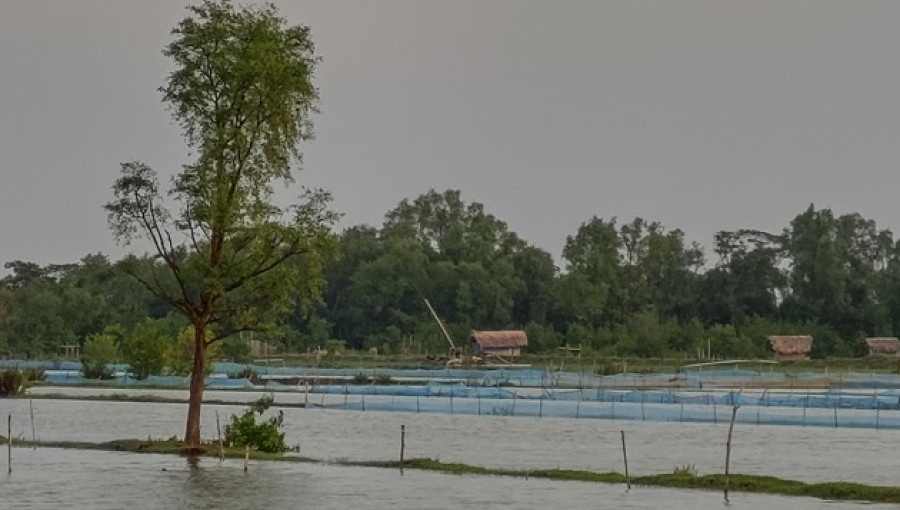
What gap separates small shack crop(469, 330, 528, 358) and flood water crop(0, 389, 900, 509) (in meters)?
35.1

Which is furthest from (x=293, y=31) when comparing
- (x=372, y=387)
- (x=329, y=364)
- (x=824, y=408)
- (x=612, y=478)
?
(x=329, y=364)

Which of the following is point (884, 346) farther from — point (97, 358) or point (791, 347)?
point (97, 358)

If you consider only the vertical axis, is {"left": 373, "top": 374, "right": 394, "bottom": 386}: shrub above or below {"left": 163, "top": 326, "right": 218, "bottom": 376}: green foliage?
below

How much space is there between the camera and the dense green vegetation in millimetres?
104438

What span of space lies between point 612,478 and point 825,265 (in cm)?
7481

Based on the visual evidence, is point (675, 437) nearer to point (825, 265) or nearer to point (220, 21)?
point (220, 21)

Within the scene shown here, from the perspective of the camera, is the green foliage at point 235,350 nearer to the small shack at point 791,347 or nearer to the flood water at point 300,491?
the small shack at point 791,347

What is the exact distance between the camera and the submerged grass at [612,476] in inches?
1248

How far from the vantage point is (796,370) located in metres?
89.2

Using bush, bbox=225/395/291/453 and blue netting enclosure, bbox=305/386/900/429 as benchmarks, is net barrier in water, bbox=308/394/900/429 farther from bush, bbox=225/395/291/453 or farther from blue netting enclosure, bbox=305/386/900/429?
bush, bbox=225/395/291/453

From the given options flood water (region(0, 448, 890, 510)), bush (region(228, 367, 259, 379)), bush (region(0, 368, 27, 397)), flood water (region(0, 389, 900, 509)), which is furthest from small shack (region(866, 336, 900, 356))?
flood water (region(0, 448, 890, 510))

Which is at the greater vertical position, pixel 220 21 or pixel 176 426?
pixel 220 21

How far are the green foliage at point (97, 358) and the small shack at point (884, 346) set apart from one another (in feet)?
156

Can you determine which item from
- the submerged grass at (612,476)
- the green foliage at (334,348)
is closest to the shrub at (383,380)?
the green foliage at (334,348)
